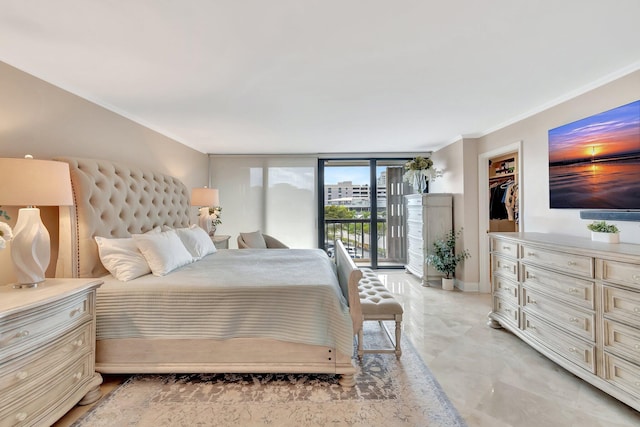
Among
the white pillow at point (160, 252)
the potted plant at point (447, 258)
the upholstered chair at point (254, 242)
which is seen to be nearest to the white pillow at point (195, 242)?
the white pillow at point (160, 252)

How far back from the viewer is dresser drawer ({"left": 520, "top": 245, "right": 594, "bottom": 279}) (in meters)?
1.87

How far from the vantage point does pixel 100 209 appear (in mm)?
2355

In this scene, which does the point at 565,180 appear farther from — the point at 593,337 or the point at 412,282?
the point at 412,282

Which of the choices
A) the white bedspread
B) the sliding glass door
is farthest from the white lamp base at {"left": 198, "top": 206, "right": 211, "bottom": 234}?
the white bedspread

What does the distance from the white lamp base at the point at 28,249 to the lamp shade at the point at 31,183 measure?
15cm

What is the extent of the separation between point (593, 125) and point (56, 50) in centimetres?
409

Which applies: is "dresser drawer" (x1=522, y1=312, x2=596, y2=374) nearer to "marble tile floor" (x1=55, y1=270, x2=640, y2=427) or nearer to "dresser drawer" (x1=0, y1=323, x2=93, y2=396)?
"marble tile floor" (x1=55, y1=270, x2=640, y2=427)

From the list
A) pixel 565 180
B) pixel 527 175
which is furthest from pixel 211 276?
pixel 527 175

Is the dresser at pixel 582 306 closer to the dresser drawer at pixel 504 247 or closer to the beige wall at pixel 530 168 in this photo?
the dresser drawer at pixel 504 247

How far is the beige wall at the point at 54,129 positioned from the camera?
6.30 ft

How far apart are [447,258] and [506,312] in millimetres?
1531

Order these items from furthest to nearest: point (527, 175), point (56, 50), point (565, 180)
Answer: point (527, 175)
point (565, 180)
point (56, 50)

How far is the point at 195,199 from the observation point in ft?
13.3

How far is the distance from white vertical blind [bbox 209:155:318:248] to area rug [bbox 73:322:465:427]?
126 inches
